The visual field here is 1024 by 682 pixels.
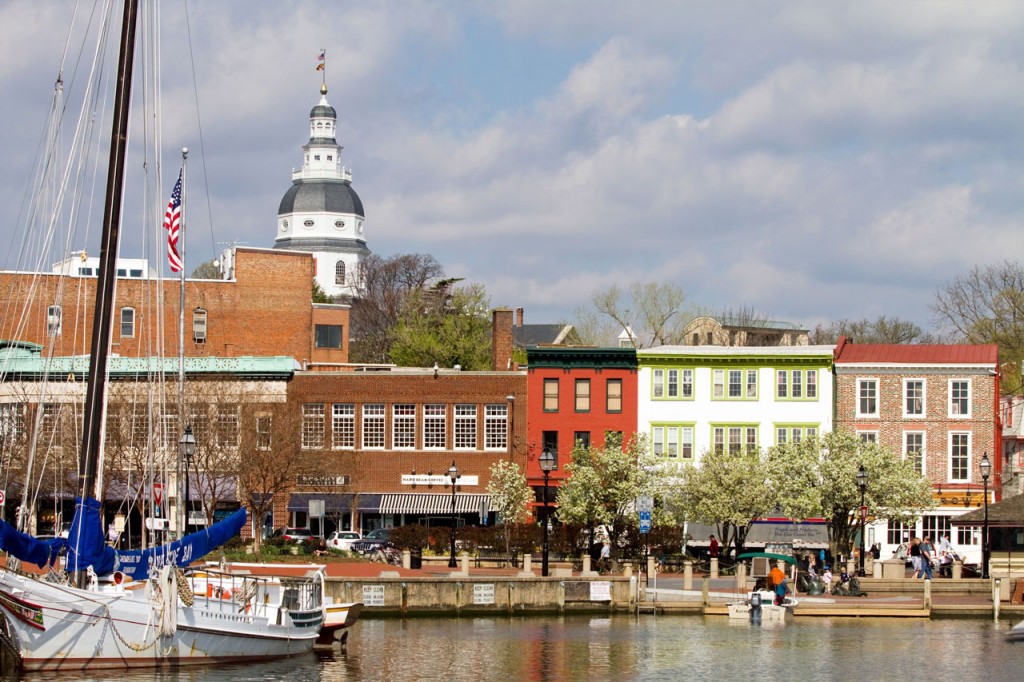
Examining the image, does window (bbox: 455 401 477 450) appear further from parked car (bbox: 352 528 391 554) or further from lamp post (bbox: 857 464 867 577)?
lamp post (bbox: 857 464 867 577)

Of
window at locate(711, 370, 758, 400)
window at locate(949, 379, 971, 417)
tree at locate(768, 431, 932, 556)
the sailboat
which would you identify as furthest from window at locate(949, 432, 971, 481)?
the sailboat

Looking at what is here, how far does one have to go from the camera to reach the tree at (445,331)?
370 feet

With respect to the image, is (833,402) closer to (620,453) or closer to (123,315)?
(620,453)

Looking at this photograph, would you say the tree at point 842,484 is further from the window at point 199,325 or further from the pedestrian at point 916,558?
the window at point 199,325

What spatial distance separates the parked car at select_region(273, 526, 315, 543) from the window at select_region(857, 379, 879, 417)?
27.0 metres

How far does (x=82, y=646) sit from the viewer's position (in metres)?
37.7

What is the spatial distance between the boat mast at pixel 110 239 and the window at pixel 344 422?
1610 inches

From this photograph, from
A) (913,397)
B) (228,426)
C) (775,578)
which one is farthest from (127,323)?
(775,578)

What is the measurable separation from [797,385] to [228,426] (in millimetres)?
27681

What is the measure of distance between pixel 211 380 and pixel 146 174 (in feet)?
100

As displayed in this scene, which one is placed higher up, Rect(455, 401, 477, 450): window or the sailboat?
Rect(455, 401, 477, 450): window

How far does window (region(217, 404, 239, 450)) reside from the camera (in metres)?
76.9

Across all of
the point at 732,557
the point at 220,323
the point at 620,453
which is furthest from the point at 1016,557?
the point at 220,323

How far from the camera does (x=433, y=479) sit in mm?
80750
